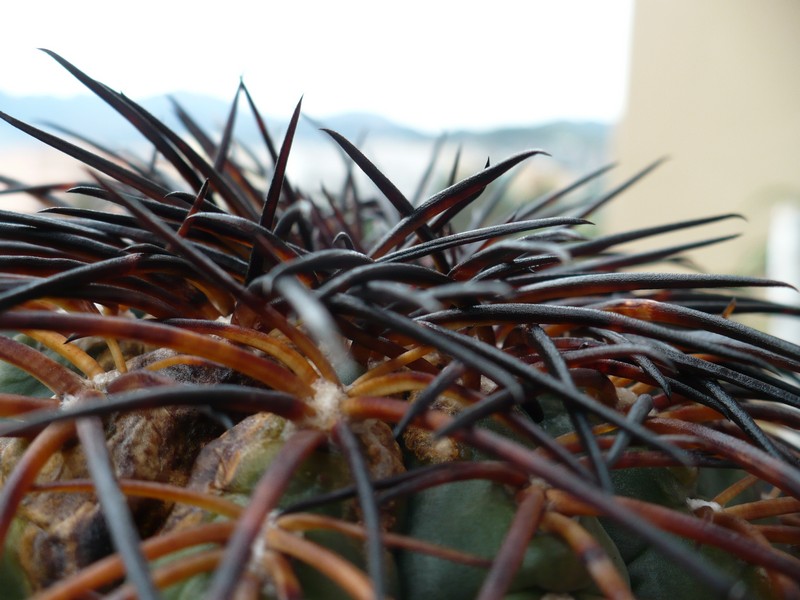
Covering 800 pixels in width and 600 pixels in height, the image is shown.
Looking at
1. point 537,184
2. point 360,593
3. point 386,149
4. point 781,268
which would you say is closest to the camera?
point 360,593

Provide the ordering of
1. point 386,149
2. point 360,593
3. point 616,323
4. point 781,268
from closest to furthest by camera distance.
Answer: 1. point 360,593
2. point 616,323
3. point 781,268
4. point 386,149

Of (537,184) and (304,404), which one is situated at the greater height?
(304,404)

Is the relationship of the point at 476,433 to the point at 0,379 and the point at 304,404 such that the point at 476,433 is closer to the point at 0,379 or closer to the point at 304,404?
the point at 304,404

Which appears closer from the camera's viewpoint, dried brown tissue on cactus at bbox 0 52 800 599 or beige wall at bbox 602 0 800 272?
dried brown tissue on cactus at bbox 0 52 800 599

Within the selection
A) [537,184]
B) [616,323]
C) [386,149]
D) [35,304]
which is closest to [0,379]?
[35,304]

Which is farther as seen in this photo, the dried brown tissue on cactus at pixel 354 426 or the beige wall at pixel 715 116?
the beige wall at pixel 715 116
